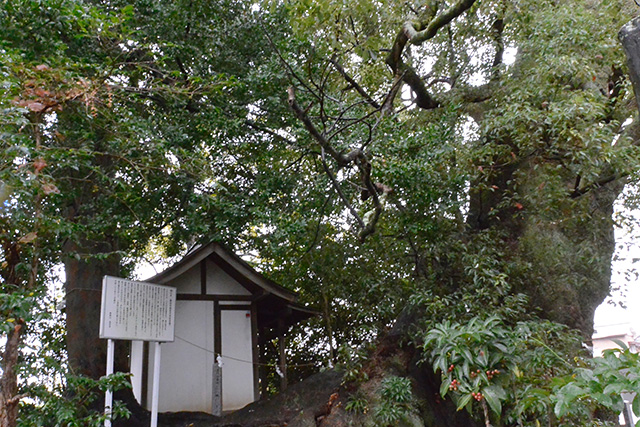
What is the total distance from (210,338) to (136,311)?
6.11ft

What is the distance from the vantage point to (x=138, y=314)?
7.09 m

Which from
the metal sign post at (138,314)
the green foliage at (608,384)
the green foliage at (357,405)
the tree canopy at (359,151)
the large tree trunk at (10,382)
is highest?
the tree canopy at (359,151)

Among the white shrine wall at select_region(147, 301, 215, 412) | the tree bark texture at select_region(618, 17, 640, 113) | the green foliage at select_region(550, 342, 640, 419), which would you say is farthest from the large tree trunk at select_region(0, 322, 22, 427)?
the tree bark texture at select_region(618, 17, 640, 113)

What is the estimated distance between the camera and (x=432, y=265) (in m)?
8.16

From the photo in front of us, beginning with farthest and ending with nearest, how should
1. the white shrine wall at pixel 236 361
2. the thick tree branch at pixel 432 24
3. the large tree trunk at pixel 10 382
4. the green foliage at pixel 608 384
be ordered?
the white shrine wall at pixel 236 361, the thick tree branch at pixel 432 24, the large tree trunk at pixel 10 382, the green foliage at pixel 608 384

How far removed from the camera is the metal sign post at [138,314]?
659cm

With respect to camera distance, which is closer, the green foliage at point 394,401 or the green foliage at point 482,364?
the green foliage at point 482,364

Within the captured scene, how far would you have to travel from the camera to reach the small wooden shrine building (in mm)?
8242

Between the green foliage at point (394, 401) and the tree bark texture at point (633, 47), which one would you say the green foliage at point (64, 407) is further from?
the tree bark texture at point (633, 47)

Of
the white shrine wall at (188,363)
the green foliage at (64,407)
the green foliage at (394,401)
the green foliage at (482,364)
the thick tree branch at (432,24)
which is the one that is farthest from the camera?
the white shrine wall at (188,363)

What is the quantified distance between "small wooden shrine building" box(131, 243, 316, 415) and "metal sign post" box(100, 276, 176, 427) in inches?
20.9

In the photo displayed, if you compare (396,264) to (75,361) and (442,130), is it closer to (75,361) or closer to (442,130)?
(442,130)

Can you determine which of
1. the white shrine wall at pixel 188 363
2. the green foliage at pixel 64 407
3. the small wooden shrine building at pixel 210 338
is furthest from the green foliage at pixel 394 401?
the green foliage at pixel 64 407

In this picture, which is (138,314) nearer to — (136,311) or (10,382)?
(136,311)
